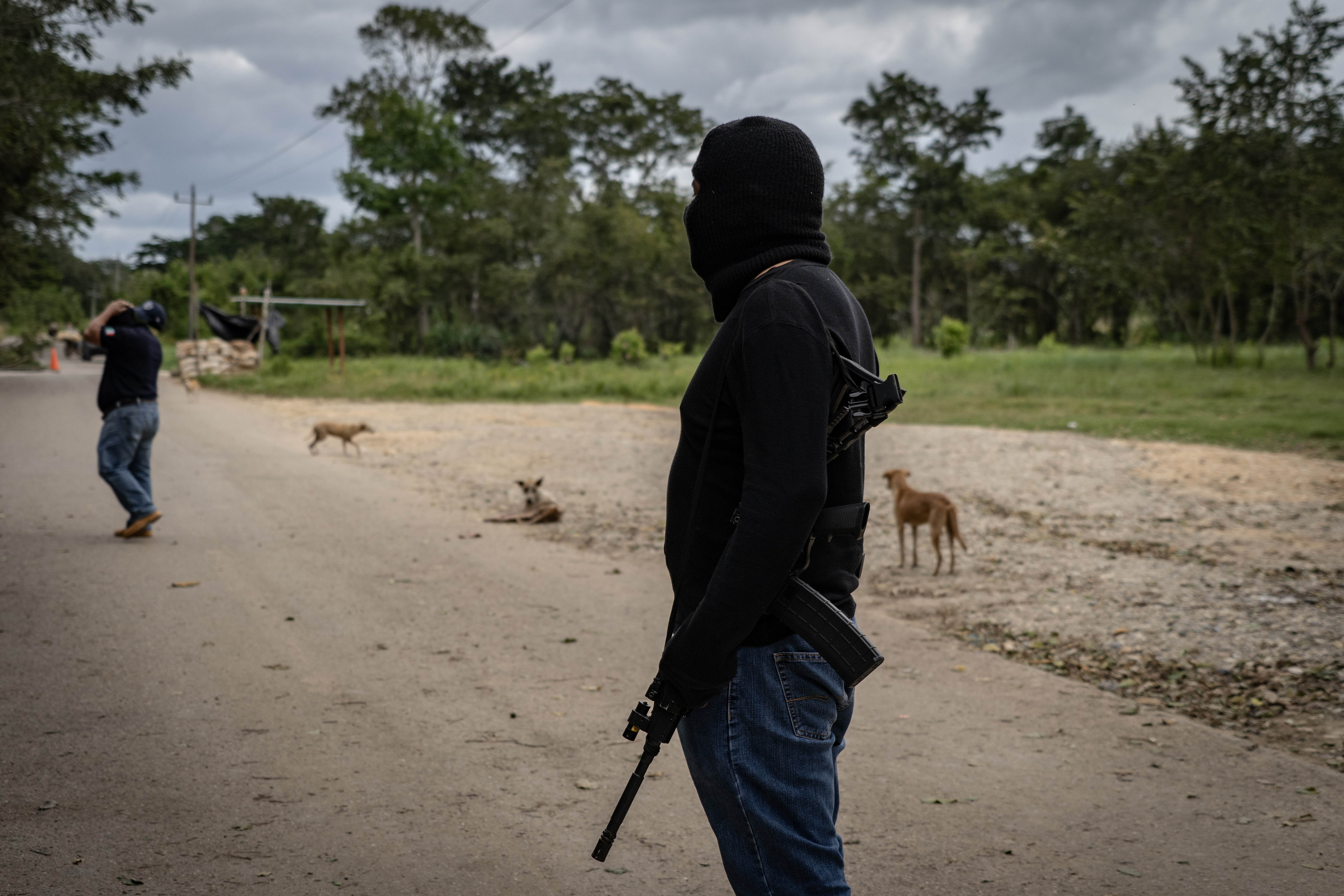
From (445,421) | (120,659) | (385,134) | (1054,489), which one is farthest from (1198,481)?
(385,134)

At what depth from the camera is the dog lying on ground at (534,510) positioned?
9.88 meters

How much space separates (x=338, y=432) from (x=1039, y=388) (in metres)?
16.5

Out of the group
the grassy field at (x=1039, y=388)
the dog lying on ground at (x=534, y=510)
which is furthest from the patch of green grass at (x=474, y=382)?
the dog lying on ground at (x=534, y=510)

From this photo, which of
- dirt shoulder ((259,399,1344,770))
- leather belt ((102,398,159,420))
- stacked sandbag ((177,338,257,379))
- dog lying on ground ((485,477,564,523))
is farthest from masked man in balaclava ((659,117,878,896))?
stacked sandbag ((177,338,257,379))

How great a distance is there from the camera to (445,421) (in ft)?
66.1

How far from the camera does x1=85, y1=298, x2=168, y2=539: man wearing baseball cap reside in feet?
27.0

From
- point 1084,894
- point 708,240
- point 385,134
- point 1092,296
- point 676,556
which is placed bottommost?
point 1084,894

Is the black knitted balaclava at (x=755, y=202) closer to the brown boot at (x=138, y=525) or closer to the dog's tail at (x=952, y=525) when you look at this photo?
the dog's tail at (x=952, y=525)

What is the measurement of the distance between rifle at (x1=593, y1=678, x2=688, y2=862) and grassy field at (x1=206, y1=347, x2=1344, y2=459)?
14.2m

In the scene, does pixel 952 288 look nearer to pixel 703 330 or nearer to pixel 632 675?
pixel 703 330

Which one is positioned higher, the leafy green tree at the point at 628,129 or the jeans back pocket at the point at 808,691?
the leafy green tree at the point at 628,129

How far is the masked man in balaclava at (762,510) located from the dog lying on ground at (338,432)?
535 inches

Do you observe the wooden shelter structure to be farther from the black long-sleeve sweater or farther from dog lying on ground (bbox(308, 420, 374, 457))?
Result: the black long-sleeve sweater

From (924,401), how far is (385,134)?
114 feet
